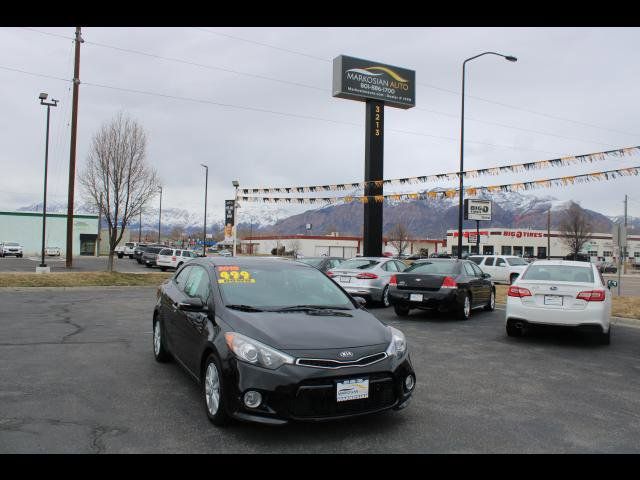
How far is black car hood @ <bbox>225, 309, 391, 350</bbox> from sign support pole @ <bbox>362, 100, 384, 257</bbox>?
2464 centimetres

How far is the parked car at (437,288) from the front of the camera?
12008 millimetres

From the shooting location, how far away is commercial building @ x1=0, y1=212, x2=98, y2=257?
211 ft

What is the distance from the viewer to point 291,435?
4.51 meters

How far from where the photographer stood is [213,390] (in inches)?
189

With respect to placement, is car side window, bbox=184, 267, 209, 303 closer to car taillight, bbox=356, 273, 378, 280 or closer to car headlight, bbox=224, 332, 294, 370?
car headlight, bbox=224, 332, 294, 370

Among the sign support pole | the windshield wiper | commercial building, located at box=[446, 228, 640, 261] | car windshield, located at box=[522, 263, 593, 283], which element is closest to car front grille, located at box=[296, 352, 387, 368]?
the windshield wiper

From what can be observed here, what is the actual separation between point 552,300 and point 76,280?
55.9 feet

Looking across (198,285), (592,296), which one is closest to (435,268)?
(592,296)

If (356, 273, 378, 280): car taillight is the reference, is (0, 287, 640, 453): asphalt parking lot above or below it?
below

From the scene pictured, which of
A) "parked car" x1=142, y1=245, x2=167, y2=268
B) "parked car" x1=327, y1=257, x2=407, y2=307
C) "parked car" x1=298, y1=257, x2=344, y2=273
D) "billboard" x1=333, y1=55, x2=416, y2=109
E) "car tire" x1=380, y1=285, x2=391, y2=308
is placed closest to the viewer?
"parked car" x1=327, y1=257, x2=407, y2=307
